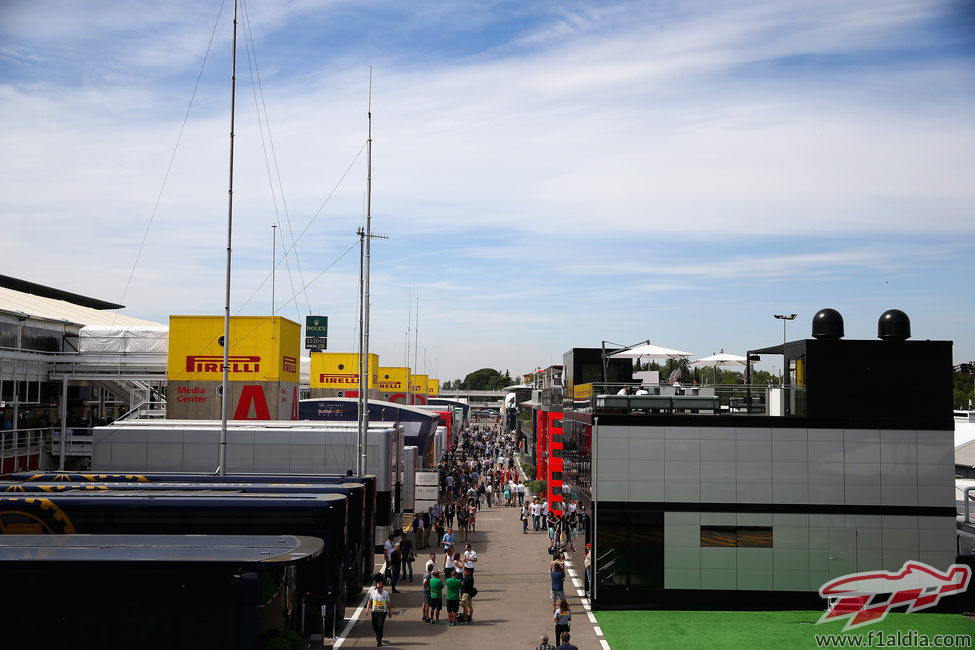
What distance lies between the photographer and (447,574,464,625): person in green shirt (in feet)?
60.9

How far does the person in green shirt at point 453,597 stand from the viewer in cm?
1856

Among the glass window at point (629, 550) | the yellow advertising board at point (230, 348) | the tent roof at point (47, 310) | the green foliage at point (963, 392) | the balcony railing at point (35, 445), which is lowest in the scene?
the glass window at point (629, 550)

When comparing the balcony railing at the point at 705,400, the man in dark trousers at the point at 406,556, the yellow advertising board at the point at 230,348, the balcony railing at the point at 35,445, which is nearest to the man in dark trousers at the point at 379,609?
the man in dark trousers at the point at 406,556

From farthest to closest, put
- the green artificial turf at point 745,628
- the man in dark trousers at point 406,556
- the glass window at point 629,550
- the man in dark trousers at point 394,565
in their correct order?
1. the man in dark trousers at point 406,556
2. the man in dark trousers at point 394,565
3. the glass window at point 629,550
4. the green artificial turf at point 745,628

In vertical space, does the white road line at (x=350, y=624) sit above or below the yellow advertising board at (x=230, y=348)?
below

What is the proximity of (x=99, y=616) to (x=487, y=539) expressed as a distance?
20.7m

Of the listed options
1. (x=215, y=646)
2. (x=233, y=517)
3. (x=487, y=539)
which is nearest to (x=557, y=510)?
(x=487, y=539)

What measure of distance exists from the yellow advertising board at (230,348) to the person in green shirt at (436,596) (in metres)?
16.3

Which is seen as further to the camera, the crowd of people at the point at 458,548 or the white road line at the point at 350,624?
the crowd of people at the point at 458,548

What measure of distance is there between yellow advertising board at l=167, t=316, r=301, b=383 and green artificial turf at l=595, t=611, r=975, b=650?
725 inches

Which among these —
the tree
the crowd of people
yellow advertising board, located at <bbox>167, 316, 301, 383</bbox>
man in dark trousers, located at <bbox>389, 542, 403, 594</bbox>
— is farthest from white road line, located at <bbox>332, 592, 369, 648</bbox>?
the tree

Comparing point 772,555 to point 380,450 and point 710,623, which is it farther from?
point 380,450

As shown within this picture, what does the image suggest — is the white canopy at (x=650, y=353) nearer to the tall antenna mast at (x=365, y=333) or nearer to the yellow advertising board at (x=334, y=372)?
the tall antenna mast at (x=365, y=333)

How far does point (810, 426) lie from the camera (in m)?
20.7
